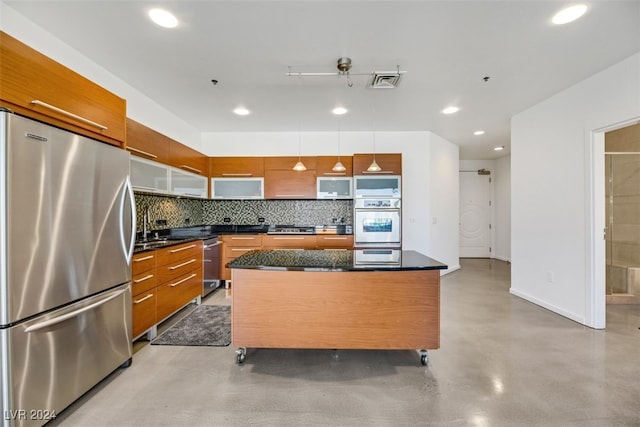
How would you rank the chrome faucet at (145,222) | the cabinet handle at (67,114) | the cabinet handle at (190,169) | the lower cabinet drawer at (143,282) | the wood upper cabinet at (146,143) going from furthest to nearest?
1. the cabinet handle at (190,169)
2. the chrome faucet at (145,222)
3. the wood upper cabinet at (146,143)
4. the lower cabinet drawer at (143,282)
5. the cabinet handle at (67,114)

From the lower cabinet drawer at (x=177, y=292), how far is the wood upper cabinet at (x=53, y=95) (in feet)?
5.04

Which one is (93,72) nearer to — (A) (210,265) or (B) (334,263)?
(A) (210,265)

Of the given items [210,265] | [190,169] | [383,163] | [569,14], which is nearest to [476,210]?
[383,163]

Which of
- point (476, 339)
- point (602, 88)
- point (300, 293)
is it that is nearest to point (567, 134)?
point (602, 88)

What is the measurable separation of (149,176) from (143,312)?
4.70ft

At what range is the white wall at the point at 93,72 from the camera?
1875 millimetres

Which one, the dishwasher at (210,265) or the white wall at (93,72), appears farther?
the dishwasher at (210,265)

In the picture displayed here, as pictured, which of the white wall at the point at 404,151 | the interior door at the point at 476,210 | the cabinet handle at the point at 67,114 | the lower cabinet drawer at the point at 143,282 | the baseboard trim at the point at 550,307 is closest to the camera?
the cabinet handle at the point at 67,114

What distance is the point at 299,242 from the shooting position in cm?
426

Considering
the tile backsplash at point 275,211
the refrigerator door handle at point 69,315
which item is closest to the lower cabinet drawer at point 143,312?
the refrigerator door handle at point 69,315

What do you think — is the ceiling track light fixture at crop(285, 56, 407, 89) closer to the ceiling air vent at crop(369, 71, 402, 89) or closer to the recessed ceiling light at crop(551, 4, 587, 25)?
the ceiling air vent at crop(369, 71, 402, 89)

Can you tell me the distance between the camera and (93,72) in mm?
2492

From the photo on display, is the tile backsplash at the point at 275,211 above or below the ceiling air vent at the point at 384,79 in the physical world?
below

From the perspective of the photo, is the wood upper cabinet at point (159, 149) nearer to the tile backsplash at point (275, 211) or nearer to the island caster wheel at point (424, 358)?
the tile backsplash at point (275, 211)
